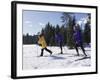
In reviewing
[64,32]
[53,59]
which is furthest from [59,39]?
[53,59]

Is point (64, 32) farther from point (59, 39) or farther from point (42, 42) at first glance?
point (42, 42)

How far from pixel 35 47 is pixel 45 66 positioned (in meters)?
0.18

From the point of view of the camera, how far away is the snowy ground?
1.76m

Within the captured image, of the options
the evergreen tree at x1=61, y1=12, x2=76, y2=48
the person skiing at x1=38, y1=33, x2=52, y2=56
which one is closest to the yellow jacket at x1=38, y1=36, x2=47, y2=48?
the person skiing at x1=38, y1=33, x2=52, y2=56

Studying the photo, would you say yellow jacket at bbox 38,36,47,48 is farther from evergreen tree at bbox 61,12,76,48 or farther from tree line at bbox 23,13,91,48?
evergreen tree at bbox 61,12,76,48

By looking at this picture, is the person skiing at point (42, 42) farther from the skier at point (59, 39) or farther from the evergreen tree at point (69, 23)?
the evergreen tree at point (69, 23)

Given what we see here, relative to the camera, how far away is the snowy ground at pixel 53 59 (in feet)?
5.78

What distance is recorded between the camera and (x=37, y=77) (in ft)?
5.84

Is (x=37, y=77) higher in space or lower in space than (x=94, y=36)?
lower

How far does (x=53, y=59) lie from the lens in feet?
6.04

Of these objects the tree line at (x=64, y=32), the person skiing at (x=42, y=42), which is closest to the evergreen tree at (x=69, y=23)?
the tree line at (x=64, y=32)
